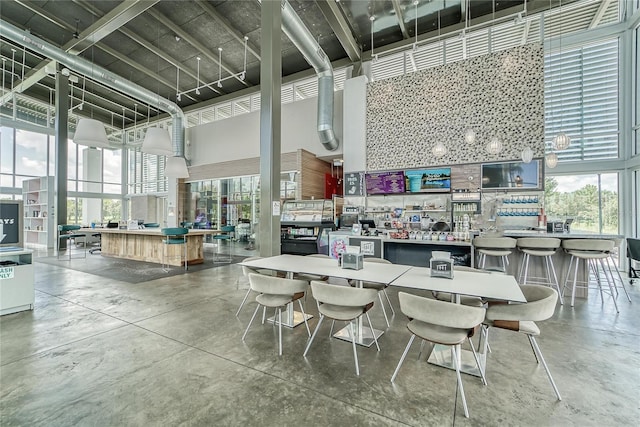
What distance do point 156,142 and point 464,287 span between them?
24.7ft

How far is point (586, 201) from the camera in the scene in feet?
22.5

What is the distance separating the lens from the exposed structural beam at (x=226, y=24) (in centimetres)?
686

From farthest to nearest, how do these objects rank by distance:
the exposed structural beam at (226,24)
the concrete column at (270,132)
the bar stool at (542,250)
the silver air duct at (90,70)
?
1. the silver air duct at (90,70)
2. the exposed structural beam at (226,24)
3. the concrete column at (270,132)
4. the bar stool at (542,250)

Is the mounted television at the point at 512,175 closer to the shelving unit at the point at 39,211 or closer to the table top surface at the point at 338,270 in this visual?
the table top surface at the point at 338,270

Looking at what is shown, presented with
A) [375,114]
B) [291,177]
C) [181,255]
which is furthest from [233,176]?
[375,114]

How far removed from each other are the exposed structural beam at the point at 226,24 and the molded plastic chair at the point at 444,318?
8.37 m

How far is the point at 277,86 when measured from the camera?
15.5ft

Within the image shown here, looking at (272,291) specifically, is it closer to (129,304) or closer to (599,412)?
(599,412)

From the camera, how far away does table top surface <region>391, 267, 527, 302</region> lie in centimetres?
204

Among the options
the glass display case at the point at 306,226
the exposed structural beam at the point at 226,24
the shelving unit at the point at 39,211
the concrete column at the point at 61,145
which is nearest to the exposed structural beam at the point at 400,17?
the exposed structural beam at the point at 226,24

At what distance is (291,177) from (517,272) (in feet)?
21.6

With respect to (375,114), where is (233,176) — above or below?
below

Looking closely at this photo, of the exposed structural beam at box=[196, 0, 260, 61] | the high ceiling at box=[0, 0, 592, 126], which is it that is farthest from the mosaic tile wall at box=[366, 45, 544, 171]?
the exposed structural beam at box=[196, 0, 260, 61]

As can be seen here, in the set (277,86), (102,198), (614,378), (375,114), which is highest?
(375,114)
